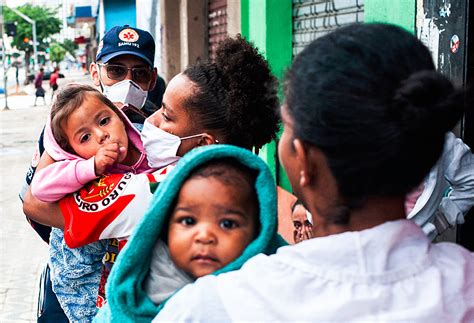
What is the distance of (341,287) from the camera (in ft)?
4.33

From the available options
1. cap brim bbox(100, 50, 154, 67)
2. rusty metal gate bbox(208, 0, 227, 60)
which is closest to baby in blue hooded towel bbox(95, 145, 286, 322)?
cap brim bbox(100, 50, 154, 67)

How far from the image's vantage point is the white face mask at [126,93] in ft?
10.9

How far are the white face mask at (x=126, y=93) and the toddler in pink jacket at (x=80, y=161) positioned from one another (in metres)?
A: 0.91

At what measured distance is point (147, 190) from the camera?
6.86 feet

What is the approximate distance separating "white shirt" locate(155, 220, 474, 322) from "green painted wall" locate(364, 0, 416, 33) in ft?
8.68

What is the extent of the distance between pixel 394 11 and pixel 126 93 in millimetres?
1647

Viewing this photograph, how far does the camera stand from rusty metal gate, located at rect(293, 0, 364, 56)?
5.34 meters

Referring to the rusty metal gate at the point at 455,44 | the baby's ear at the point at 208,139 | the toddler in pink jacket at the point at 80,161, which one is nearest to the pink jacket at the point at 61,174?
the toddler in pink jacket at the point at 80,161

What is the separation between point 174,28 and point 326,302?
37.5 feet

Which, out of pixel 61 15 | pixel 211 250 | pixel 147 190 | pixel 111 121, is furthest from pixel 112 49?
pixel 61 15

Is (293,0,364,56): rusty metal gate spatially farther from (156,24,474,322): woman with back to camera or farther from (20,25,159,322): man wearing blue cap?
(156,24,474,322): woman with back to camera

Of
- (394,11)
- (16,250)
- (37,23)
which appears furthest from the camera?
(37,23)

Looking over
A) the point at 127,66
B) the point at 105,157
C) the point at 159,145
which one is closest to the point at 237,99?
the point at 159,145

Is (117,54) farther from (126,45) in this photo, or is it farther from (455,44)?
(455,44)
